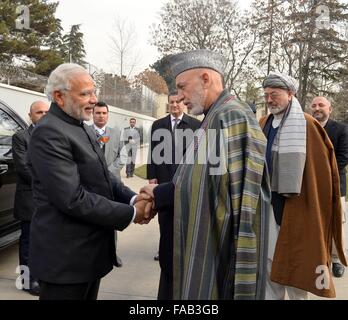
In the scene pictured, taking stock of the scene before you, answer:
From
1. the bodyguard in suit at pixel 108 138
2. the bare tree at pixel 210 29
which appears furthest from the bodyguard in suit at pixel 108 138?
the bare tree at pixel 210 29

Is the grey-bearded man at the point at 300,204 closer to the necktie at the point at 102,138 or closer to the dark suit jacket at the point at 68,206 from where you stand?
the dark suit jacket at the point at 68,206

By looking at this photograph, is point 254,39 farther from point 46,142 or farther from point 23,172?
Answer: point 46,142

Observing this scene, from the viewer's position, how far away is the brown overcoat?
10.1ft

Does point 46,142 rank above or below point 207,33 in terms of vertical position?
below

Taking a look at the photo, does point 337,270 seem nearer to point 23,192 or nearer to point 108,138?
point 108,138

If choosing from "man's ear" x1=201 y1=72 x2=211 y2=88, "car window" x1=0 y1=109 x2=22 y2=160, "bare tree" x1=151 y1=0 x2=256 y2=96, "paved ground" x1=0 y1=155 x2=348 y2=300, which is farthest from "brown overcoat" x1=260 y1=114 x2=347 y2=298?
"bare tree" x1=151 y1=0 x2=256 y2=96

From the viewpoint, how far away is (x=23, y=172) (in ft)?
12.6

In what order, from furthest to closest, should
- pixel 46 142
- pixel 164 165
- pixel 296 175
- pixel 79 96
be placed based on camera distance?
pixel 164 165 < pixel 296 175 < pixel 79 96 < pixel 46 142

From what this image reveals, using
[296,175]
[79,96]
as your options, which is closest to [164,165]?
[296,175]

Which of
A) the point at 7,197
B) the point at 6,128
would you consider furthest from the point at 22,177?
the point at 6,128

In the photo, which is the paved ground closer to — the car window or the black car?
the black car

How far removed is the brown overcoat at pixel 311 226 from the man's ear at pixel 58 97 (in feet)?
6.24

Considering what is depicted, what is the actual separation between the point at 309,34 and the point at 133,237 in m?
20.0

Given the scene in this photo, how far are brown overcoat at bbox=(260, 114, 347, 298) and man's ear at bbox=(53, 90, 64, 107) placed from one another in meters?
1.90
